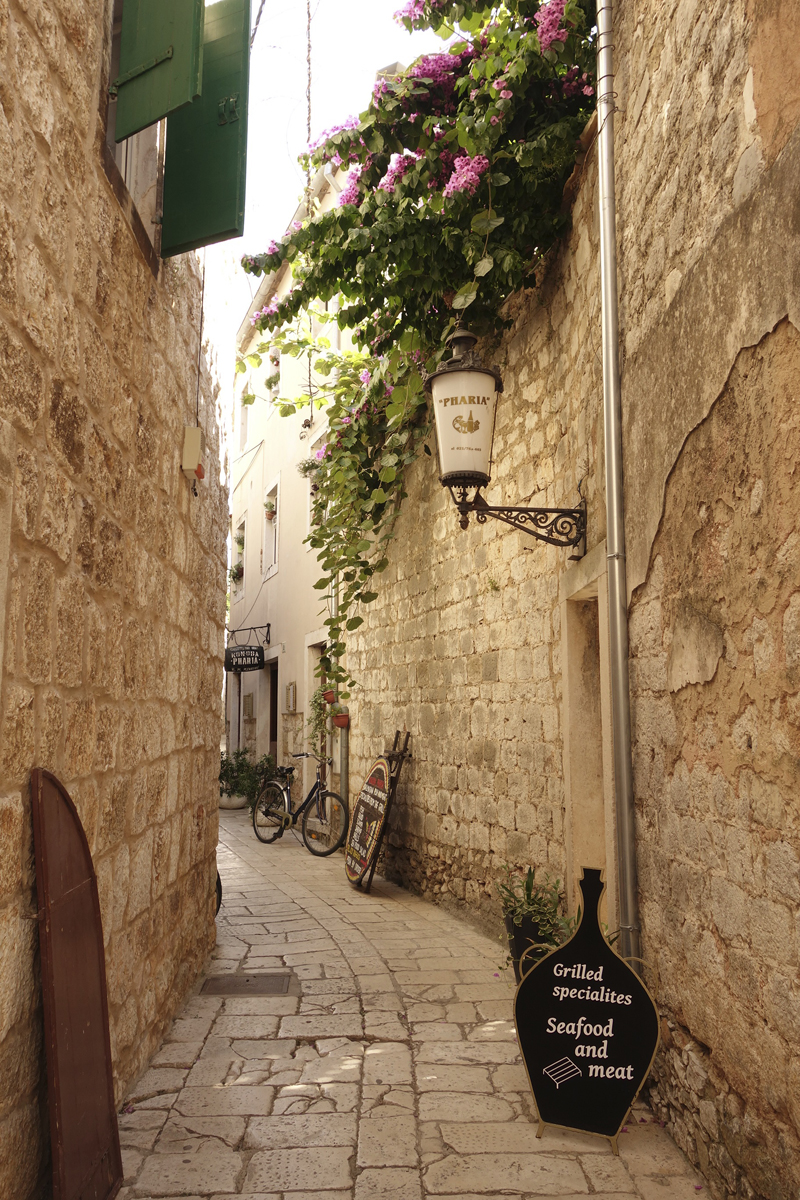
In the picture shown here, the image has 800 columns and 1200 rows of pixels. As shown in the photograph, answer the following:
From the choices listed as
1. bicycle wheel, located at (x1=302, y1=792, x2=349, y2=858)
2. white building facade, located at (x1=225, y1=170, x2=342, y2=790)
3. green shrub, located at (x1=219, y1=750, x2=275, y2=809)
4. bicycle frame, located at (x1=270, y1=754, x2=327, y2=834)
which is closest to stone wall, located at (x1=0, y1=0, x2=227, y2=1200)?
bicycle wheel, located at (x1=302, y1=792, x2=349, y2=858)

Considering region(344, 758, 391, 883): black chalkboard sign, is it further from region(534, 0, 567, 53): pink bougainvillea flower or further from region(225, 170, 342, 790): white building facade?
region(534, 0, 567, 53): pink bougainvillea flower

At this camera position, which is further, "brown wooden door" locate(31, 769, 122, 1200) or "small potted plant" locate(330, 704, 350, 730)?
"small potted plant" locate(330, 704, 350, 730)

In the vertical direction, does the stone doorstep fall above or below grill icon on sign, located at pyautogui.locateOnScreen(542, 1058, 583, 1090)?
below

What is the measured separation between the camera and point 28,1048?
72.6 inches

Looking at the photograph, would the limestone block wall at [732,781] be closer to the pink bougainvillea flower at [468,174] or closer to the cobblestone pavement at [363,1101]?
the cobblestone pavement at [363,1101]

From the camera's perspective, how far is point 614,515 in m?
3.17

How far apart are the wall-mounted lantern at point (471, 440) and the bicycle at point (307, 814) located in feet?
16.9

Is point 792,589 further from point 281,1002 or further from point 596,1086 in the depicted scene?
point 281,1002

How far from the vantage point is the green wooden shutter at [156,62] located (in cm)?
240

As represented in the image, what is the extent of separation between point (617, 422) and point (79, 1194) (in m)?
2.72

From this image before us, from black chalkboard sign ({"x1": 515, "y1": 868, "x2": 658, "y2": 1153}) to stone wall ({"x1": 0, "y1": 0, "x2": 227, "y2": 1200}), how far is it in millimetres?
1271

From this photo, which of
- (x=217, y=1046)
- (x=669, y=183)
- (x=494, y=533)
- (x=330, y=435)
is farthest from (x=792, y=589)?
(x=330, y=435)

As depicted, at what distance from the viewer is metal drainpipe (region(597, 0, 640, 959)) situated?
3.00 m

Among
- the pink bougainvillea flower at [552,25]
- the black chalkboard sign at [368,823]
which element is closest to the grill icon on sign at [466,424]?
the pink bougainvillea flower at [552,25]
